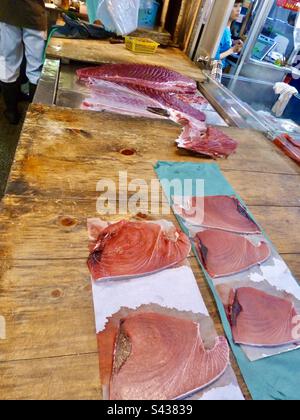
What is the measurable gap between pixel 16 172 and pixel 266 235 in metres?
1.18

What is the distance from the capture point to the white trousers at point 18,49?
3.23 meters

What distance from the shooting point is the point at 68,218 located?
1166mm

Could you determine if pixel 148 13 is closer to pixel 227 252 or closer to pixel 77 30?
pixel 77 30

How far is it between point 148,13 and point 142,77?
2.52 m

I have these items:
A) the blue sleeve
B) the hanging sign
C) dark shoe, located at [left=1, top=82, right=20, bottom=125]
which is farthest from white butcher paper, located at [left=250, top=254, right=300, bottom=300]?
the hanging sign

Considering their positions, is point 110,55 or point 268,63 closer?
point 110,55

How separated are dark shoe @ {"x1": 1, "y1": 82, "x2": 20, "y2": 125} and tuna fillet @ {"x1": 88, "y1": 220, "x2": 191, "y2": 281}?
3.34 m

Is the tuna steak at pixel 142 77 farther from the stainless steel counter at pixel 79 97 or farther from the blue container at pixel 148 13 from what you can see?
the blue container at pixel 148 13

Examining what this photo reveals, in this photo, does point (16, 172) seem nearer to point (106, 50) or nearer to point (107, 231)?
point (107, 231)

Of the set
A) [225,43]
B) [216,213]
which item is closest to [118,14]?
[225,43]

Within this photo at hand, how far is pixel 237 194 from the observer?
1545mm

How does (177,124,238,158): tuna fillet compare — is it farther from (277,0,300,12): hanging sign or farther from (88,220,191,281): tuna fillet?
(277,0,300,12): hanging sign

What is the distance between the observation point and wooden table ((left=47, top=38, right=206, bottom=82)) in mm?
2689
